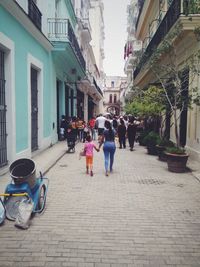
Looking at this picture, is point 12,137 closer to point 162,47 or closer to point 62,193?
point 62,193

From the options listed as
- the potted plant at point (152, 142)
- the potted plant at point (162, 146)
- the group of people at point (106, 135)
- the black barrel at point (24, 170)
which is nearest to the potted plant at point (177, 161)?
the group of people at point (106, 135)

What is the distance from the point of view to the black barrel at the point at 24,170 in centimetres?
520

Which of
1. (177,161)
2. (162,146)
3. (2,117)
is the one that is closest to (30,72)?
(2,117)

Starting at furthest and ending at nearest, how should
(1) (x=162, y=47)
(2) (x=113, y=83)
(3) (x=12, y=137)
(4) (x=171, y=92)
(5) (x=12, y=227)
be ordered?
1. (2) (x=113, y=83)
2. (4) (x=171, y=92)
3. (1) (x=162, y=47)
4. (3) (x=12, y=137)
5. (5) (x=12, y=227)

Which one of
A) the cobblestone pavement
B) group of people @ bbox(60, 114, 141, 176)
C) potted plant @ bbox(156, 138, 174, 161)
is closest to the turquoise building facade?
group of people @ bbox(60, 114, 141, 176)

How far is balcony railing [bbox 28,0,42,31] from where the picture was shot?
420 inches

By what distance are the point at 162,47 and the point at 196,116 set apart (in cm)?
282

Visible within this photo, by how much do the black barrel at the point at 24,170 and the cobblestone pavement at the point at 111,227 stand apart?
674mm

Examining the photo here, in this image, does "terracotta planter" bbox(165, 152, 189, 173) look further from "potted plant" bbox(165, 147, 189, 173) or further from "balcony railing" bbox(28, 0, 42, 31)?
"balcony railing" bbox(28, 0, 42, 31)

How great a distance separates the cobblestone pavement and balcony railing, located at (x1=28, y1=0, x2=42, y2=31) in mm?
6243

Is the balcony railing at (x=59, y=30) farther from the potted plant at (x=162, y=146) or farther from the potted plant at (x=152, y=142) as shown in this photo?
the potted plant at (x=162, y=146)

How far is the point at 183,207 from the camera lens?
232 inches

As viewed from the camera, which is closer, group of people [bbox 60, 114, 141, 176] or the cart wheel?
the cart wheel

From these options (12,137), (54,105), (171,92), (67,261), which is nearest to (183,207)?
(67,261)
